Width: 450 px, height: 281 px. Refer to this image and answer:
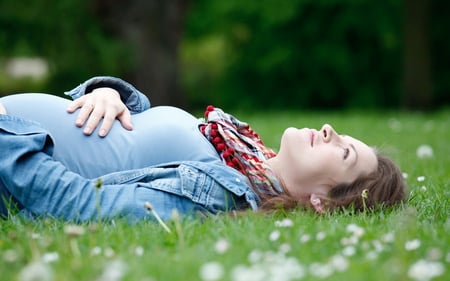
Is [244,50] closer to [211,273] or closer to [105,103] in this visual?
[105,103]

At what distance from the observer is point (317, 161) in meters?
3.51

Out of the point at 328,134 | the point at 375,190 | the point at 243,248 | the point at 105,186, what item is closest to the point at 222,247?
the point at 243,248

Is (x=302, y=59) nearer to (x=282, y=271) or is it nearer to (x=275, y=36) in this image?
(x=275, y=36)

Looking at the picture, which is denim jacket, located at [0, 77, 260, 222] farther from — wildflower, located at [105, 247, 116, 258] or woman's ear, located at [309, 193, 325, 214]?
wildflower, located at [105, 247, 116, 258]

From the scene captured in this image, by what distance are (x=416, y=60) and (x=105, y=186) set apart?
14410mm

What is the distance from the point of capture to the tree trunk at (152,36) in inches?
577

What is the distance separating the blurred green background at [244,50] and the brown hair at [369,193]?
11.2m

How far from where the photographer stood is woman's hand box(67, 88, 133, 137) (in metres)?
3.55

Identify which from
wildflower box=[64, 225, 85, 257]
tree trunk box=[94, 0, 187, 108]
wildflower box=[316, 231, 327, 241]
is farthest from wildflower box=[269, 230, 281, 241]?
tree trunk box=[94, 0, 187, 108]

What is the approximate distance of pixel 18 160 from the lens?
3.21 m

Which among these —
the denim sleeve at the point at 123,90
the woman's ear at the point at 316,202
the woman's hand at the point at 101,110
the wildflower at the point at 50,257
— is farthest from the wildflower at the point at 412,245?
the denim sleeve at the point at 123,90

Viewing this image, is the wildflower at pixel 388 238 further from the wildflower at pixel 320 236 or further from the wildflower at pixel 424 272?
the wildflower at pixel 424 272

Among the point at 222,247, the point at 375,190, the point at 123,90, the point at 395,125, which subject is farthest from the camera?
the point at 395,125

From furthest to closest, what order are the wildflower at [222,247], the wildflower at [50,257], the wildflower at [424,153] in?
the wildflower at [424,153]
the wildflower at [222,247]
the wildflower at [50,257]
